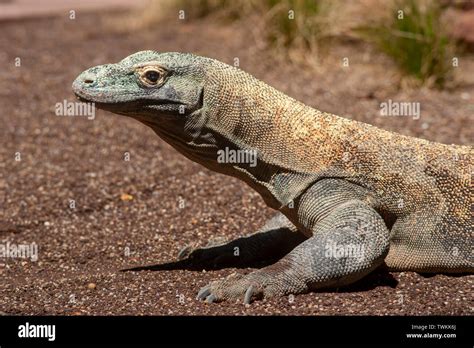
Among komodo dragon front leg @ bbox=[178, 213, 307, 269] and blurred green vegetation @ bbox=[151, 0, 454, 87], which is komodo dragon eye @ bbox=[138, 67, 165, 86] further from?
blurred green vegetation @ bbox=[151, 0, 454, 87]

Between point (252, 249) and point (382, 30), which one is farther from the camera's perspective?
point (382, 30)

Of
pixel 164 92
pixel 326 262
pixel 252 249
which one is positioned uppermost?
pixel 164 92

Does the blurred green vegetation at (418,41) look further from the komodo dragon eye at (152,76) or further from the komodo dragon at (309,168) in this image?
the komodo dragon eye at (152,76)

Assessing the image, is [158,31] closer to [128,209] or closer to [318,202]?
[128,209]

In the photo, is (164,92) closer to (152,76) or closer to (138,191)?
(152,76)

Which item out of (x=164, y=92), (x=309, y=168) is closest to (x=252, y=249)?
(x=309, y=168)

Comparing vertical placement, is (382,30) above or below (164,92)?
above

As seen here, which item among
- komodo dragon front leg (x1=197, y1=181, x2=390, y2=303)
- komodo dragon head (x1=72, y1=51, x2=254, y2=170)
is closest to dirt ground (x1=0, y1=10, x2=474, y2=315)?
komodo dragon front leg (x1=197, y1=181, x2=390, y2=303)

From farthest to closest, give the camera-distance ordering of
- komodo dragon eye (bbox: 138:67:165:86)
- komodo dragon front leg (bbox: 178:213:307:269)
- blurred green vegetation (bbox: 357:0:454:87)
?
blurred green vegetation (bbox: 357:0:454:87)
komodo dragon front leg (bbox: 178:213:307:269)
komodo dragon eye (bbox: 138:67:165:86)
